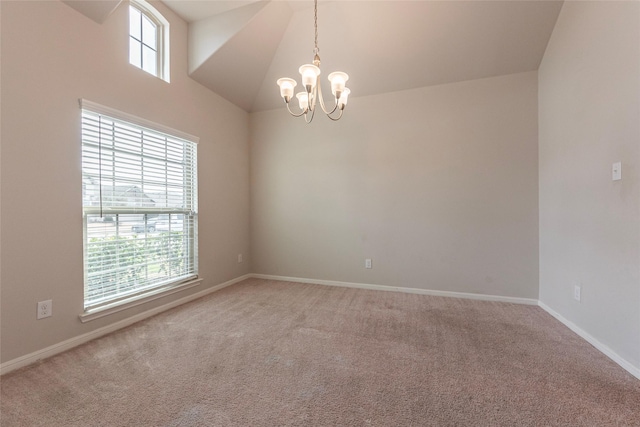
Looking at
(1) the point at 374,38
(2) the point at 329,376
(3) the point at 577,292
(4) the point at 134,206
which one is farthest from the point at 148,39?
(3) the point at 577,292

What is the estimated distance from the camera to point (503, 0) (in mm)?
2482

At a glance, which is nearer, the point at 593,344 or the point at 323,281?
the point at 593,344

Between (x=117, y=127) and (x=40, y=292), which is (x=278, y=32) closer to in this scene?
(x=117, y=127)

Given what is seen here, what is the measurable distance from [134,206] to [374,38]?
10.2 ft

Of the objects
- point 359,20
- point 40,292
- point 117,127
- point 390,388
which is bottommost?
point 390,388

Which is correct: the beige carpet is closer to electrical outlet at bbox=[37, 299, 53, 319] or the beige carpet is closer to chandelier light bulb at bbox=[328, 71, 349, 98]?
electrical outlet at bbox=[37, 299, 53, 319]

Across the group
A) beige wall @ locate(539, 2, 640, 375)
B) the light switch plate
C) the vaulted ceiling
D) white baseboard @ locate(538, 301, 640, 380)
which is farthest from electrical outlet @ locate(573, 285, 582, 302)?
the vaulted ceiling

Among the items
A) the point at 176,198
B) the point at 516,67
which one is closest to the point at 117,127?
the point at 176,198

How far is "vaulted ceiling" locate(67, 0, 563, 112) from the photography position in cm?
264

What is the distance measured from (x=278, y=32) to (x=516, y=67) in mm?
2754

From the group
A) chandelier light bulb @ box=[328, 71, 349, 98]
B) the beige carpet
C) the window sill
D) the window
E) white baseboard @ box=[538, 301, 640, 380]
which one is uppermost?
the window

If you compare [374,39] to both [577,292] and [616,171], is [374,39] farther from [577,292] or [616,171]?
[577,292]

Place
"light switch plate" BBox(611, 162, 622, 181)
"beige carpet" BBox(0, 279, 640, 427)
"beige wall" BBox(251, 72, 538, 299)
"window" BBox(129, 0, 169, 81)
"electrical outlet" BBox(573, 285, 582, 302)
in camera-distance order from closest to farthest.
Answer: "beige carpet" BBox(0, 279, 640, 427) → "light switch plate" BBox(611, 162, 622, 181) → "electrical outlet" BBox(573, 285, 582, 302) → "window" BBox(129, 0, 169, 81) → "beige wall" BBox(251, 72, 538, 299)

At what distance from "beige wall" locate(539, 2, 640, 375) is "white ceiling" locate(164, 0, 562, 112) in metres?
0.41
